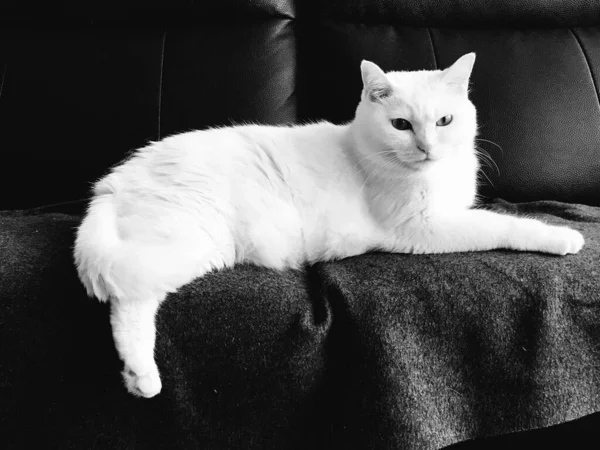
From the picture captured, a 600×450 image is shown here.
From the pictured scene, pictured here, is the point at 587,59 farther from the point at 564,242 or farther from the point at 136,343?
the point at 136,343

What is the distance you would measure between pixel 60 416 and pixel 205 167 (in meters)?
0.55

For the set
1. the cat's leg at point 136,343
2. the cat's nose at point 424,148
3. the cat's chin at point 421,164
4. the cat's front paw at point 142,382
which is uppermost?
the cat's nose at point 424,148

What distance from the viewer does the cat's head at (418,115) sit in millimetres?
1005

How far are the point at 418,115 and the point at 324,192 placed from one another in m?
0.28

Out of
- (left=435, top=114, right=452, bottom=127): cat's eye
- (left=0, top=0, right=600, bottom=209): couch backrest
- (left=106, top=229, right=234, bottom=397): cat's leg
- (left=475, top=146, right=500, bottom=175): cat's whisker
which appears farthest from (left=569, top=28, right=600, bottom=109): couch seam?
(left=106, top=229, right=234, bottom=397): cat's leg

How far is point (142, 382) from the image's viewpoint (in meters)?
0.74

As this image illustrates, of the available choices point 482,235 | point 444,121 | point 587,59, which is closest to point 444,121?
point 444,121

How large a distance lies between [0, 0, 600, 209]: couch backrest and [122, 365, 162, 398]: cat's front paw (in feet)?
3.00

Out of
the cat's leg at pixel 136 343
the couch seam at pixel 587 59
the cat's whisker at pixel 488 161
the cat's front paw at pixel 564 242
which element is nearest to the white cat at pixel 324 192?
the cat's front paw at pixel 564 242

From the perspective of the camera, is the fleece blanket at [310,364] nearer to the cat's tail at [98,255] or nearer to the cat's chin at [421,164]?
the cat's tail at [98,255]

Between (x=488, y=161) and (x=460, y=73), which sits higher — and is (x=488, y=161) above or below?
below

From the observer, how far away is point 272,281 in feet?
2.96

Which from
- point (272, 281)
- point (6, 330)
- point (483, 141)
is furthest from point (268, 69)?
point (6, 330)

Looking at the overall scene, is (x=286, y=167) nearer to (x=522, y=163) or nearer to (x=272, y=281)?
(x=272, y=281)
